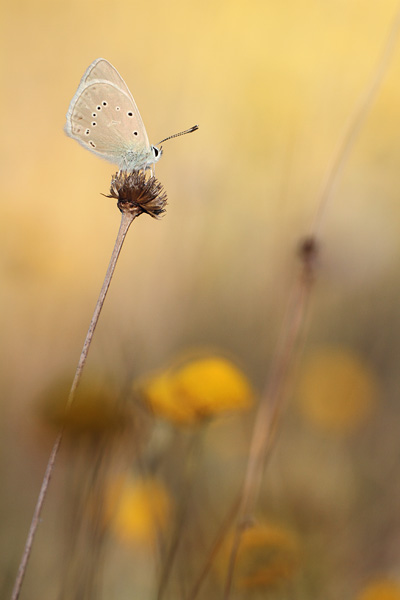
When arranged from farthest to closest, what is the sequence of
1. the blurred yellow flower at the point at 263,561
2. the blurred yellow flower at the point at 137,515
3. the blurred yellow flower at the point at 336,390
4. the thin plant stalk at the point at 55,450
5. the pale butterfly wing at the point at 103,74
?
the blurred yellow flower at the point at 336,390 → the blurred yellow flower at the point at 137,515 → the blurred yellow flower at the point at 263,561 → the pale butterfly wing at the point at 103,74 → the thin plant stalk at the point at 55,450

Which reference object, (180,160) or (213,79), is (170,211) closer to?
(180,160)

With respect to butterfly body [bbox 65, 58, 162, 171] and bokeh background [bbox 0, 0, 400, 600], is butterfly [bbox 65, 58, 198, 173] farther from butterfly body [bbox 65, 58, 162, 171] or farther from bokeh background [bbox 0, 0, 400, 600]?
bokeh background [bbox 0, 0, 400, 600]

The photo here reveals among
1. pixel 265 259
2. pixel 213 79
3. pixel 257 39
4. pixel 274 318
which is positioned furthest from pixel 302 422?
pixel 257 39

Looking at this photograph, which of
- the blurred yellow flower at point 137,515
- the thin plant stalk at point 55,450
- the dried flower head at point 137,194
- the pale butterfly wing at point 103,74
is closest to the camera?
the thin plant stalk at point 55,450

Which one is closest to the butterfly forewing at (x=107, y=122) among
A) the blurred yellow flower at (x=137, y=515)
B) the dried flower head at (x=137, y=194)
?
the dried flower head at (x=137, y=194)

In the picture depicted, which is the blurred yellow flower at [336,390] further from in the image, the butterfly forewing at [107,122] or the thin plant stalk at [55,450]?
the thin plant stalk at [55,450]

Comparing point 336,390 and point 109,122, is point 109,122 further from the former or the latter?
point 336,390

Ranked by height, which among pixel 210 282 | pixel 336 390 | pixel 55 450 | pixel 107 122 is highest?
pixel 210 282

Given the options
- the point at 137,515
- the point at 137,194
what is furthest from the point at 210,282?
the point at 137,194

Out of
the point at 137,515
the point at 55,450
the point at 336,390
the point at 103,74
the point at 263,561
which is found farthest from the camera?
the point at 336,390
